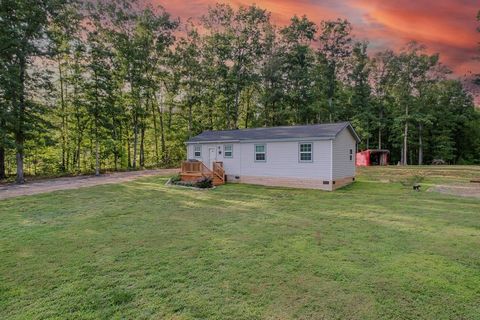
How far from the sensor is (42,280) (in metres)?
4.24

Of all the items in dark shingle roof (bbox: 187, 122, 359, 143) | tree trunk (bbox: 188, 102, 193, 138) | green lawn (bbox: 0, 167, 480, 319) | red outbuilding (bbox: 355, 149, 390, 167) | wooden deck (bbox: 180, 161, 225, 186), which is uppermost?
tree trunk (bbox: 188, 102, 193, 138)

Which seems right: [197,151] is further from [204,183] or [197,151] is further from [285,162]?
[285,162]

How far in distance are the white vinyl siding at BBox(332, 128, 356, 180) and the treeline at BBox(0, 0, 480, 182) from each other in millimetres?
17179

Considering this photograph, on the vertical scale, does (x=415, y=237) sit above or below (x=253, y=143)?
below

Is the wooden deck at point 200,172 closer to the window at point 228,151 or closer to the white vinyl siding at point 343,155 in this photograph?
the window at point 228,151

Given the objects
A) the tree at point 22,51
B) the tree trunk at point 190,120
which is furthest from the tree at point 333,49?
the tree at point 22,51

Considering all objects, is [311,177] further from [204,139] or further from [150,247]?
[150,247]

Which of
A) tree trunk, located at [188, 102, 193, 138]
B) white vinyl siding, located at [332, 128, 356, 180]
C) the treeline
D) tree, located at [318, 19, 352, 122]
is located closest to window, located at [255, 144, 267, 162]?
white vinyl siding, located at [332, 128, 356, 180]

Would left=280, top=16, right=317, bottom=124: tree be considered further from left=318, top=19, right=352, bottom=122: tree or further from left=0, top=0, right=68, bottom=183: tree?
left=0, top=0, right=68, bottom=183: tree

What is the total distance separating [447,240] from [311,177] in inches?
336

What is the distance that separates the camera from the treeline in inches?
706

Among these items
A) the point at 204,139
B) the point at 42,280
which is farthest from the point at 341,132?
the point at 42,280

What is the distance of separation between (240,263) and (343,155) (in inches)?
479

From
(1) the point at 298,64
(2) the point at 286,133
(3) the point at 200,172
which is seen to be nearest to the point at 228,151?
(3) the point at 200,172
